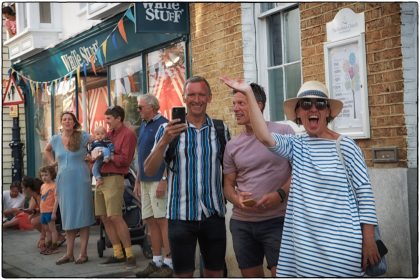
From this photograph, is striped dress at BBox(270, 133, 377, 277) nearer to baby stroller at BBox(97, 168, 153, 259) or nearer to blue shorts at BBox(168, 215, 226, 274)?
blue shorts at BBox(168, 215, 226, 274)

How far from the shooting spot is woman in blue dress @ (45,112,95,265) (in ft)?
27.7

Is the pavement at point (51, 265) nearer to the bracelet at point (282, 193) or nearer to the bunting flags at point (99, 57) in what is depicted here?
the bunting flags at point (99, 57)

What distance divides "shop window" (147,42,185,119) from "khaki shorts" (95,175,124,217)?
2.25 metres

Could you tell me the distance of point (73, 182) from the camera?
849 centimetres

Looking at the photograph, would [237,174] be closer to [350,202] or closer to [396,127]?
[350,202]

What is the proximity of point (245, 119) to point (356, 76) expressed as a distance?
1812 mm

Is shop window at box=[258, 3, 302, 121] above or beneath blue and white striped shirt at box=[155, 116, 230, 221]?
above

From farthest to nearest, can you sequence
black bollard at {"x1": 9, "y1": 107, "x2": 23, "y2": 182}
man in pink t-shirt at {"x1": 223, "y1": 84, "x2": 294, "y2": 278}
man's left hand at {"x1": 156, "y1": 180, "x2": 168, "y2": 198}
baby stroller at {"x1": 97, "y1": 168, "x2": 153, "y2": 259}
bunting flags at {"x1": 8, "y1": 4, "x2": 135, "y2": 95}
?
black bollard at {"x1": 9, "y1": 107, "x2": 23, "y2": 182}
bunting flags at {"x1": 8, "y1": 4, "x2": 135, "y2": 95}
baby stroller at {"x1": 97, "y1": 168, "x2": 153, "y2": 259}
man's left hand at {"x1": 156, "y1": 180, "x2": 168, "y2": 198}
man in pink t-shirt at {"x1": 223, "y1": 84, "x2": 294, "y2": 278}

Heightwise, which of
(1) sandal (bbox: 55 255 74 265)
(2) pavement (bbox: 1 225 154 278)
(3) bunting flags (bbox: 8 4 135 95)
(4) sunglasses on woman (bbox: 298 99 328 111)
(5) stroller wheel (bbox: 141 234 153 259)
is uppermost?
(3) bunting flags (bbox: 8 4 135 95)

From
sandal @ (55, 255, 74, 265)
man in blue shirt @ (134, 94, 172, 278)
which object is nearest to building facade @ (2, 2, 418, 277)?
man in blue shirt @ (134, 94, 172, 278)

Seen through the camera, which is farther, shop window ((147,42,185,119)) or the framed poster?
shop window ((147,42,185,119))

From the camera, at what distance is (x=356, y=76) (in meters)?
5.98

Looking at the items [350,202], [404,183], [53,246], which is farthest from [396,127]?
[53,246]

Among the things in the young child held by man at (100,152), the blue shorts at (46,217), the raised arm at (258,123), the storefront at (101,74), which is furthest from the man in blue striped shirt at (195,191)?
the blue shorts at (46,217)
